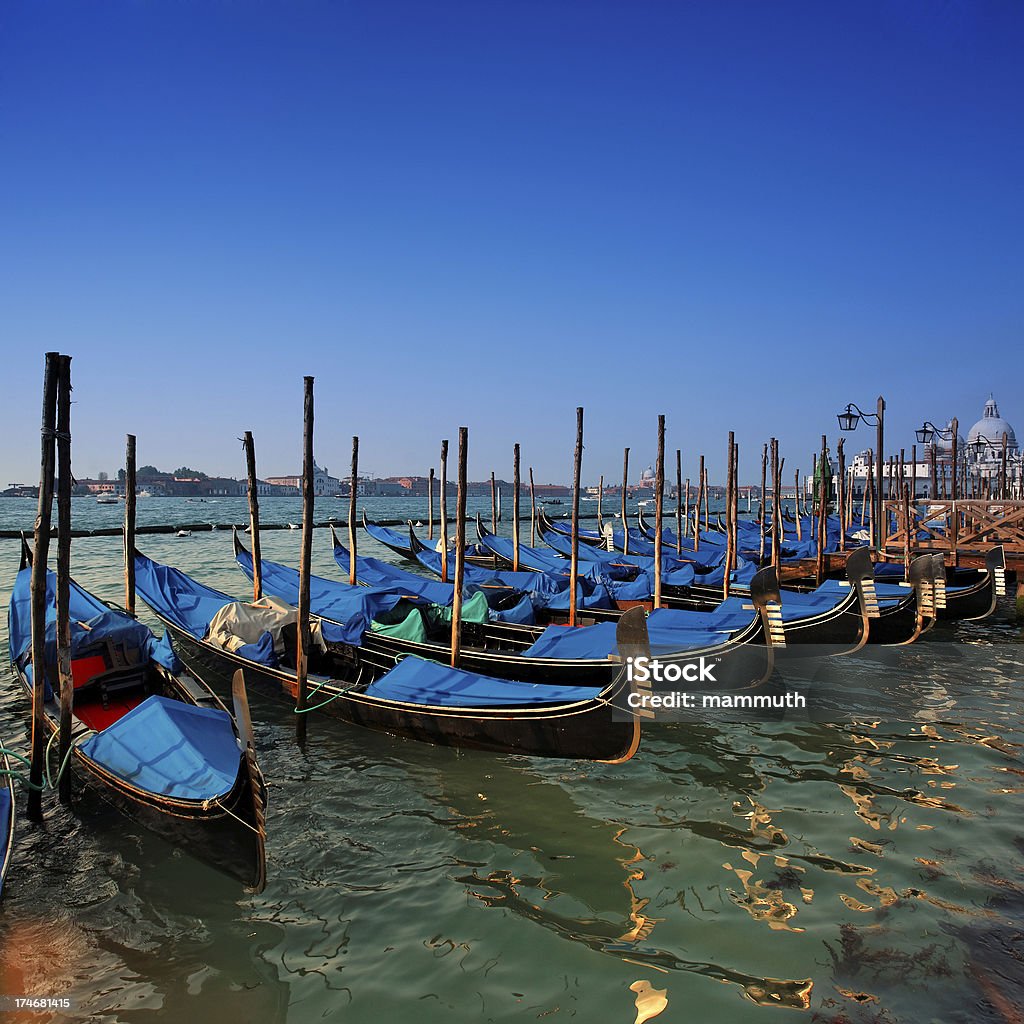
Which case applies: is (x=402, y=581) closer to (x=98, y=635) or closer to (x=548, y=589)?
(x=548, y=589)

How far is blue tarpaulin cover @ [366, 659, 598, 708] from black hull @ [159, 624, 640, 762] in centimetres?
7

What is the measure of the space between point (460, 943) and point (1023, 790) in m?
3.85

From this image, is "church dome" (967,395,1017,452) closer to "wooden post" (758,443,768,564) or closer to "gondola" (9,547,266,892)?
"wooden post" (758,443,768,564)

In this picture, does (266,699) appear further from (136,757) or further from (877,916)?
(877,916)

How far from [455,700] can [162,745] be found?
80.3 inches

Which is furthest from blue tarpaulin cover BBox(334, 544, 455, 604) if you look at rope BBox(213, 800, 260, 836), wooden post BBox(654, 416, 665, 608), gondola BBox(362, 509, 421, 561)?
rope BBox(213, 800, 260, 836)

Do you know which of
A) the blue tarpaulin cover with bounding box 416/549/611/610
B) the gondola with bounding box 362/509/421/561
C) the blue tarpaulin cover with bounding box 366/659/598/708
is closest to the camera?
the blue tarpaulin cover with bounding box 366/659/598/708

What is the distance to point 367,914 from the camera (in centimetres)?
361

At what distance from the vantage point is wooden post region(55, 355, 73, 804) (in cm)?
438

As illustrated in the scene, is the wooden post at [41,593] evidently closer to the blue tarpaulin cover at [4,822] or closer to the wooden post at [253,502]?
the blue tarpaulin cover at [4,822]

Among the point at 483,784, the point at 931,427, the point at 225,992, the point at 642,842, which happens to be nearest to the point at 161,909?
the point at 225,992

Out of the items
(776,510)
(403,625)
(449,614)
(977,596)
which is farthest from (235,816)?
(776,510)

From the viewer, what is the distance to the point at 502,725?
17.4ft

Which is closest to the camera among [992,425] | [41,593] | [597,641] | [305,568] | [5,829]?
[5,829]
